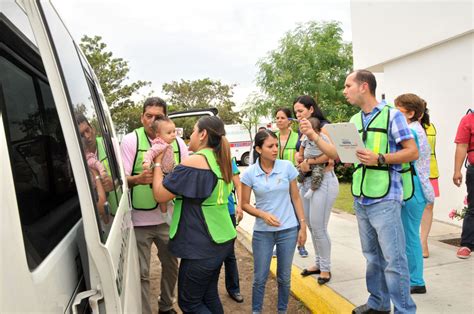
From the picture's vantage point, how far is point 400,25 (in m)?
Result: 6.91

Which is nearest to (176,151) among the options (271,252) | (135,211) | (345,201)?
(135,211)

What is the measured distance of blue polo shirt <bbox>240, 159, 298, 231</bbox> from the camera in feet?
10.7

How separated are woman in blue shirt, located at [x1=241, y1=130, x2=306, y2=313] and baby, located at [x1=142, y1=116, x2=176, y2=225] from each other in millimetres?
690

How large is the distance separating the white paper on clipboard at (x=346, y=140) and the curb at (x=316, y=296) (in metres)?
1.41

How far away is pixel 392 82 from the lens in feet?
24.5

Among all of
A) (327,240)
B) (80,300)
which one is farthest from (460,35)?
(80,300)

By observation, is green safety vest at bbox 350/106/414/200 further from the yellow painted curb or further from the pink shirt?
the pink shirt

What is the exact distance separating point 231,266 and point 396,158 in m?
2.12

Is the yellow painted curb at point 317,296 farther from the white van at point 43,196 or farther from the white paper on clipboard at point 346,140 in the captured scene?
the white van at point 43,196

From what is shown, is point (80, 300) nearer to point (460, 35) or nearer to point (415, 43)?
point (460, 35)

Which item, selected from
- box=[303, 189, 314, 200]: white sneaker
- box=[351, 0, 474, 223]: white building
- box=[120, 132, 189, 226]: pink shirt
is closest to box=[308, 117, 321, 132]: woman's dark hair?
box=[303, 189, 314, 200]: white sneaker

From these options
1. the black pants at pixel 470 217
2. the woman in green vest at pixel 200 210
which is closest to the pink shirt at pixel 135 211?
the woman in green vest at pixel 200 210

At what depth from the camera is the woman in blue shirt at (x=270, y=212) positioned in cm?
328

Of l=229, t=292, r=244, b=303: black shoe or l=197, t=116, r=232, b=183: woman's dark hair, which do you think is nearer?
l=197, t=116, r=232, b=183: woman's dark hair
